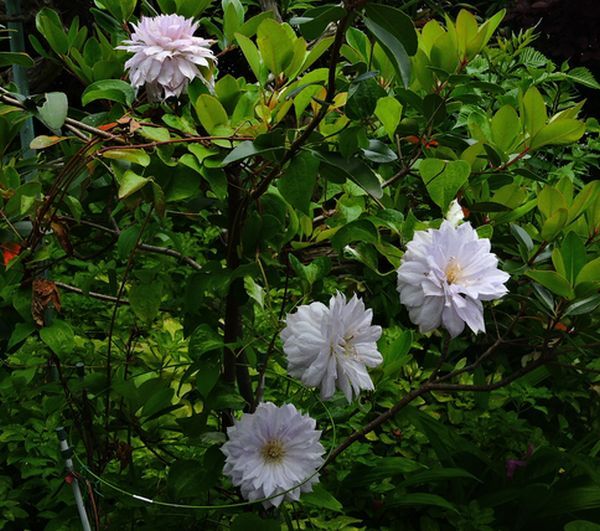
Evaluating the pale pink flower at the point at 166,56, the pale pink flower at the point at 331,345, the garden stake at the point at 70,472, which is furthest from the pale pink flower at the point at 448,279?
the garden stake at the point at 70,472

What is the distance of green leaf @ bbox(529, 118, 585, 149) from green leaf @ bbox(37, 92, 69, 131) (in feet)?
2.34

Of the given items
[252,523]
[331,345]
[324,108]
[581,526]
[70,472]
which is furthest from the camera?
[581,526]

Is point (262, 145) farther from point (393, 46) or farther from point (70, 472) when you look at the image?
point (70, 472)

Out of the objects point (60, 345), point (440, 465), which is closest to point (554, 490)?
point (440, 465)

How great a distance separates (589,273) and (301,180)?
0.43 meters

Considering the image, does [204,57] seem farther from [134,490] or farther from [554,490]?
[554,490]

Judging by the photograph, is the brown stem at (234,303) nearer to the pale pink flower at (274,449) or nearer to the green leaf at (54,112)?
the pale pink flower at (274,449)

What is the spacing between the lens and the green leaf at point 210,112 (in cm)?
114

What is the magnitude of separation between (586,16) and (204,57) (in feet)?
10.6

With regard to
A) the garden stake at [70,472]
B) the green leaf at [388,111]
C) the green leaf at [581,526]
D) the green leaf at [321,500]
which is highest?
the green leaf at [388,111]

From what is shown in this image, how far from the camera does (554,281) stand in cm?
112

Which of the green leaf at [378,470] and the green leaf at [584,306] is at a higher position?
the green leaf at [584,306]

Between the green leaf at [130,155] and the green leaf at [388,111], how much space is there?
0.38 meters

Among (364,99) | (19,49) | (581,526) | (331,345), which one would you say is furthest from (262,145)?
(581,526)
